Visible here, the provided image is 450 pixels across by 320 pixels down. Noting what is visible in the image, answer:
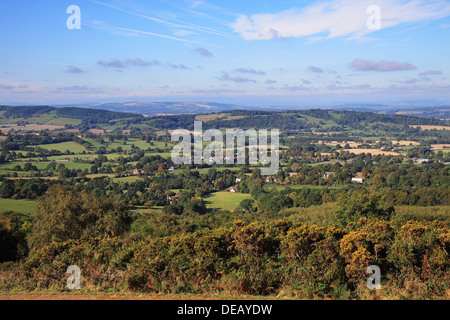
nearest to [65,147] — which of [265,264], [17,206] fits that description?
[17,206]

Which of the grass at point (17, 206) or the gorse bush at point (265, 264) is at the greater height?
the gorse bush at point (265, 264)

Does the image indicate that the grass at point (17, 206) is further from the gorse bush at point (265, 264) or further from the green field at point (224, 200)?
the gorse bush at point (265, 264)

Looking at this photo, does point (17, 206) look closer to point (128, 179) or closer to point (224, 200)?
point (128, 179)

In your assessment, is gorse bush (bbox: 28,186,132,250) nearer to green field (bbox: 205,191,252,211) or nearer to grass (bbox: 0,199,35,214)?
grass (bbox: 0,199,35,214)

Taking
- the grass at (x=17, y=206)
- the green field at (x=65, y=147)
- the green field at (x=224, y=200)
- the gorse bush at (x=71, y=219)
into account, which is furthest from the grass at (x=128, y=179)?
the gorse bush at (x=71, y=219)
